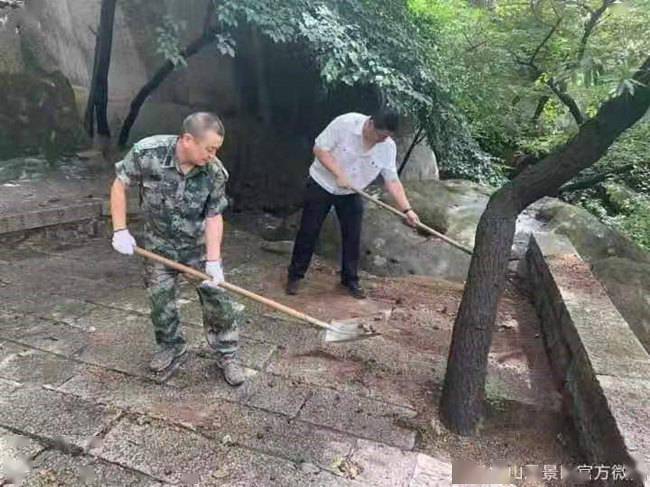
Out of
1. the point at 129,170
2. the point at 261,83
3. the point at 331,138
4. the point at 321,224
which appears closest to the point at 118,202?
the point at 129,170

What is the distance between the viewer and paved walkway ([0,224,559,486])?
225 cm

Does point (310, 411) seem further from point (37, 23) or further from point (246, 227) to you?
point (37, 23)

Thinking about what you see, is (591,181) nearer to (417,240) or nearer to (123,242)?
(417,240)

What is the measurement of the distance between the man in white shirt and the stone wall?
1.16m

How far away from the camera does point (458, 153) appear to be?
24.6 feet

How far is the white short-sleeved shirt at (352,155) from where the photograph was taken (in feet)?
12.6

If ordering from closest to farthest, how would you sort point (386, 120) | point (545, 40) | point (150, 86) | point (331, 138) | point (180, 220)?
point (180, 220)
point (386, 120)
point (331, 138)
point (150, 86)
point (545, 40)

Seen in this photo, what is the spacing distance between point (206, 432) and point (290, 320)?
4.27 feet

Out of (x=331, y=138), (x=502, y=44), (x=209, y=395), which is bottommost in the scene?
(x=209, y=395)

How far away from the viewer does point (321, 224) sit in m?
4.17

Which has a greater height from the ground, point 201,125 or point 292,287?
point 201,125

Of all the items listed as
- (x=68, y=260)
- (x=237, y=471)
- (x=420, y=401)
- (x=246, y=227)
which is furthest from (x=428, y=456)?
(x=246, y=227)

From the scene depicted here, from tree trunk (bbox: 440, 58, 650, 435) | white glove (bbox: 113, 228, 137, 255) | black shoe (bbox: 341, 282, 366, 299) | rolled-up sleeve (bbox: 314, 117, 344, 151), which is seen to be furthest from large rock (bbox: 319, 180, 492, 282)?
white glove (bbox: 113, 228, 137, 255)

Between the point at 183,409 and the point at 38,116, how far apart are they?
16.9ft
